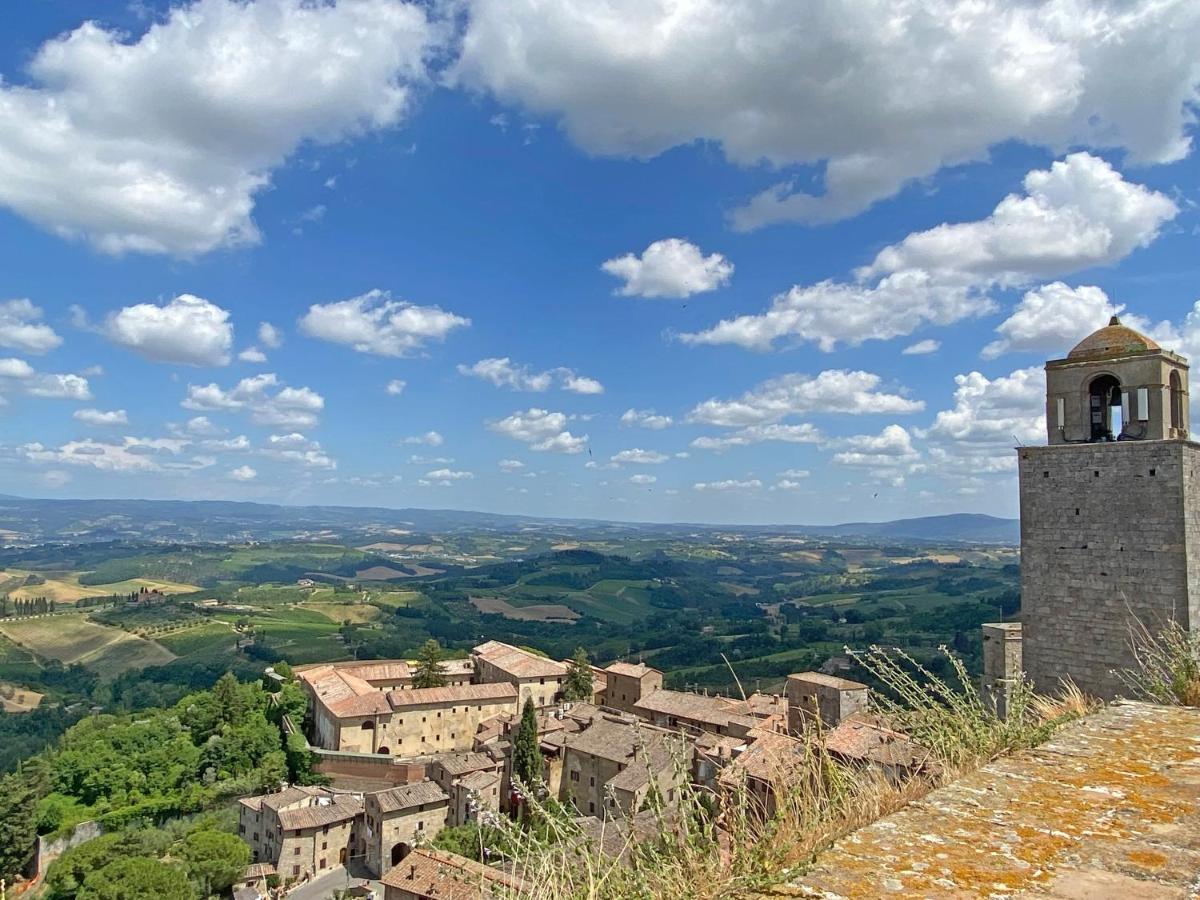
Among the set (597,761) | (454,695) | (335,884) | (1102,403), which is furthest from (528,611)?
(1102,403)

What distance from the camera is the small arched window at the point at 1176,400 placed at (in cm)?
1245

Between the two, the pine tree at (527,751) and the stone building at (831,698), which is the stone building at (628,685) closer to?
the pine tree at (527,751)

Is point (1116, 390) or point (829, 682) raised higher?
point (1116, 390)

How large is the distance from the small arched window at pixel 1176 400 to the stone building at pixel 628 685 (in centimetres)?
3689

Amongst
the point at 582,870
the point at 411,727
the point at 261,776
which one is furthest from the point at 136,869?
the point at 582,870

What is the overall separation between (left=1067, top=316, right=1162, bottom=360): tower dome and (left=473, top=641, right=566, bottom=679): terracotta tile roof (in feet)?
142

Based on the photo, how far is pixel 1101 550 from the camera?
11523mm

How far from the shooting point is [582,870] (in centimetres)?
368

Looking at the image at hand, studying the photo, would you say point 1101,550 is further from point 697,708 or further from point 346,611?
point 346,611

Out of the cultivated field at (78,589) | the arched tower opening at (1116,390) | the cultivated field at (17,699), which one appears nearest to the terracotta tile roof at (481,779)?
the arched tower opening at (1116,390)

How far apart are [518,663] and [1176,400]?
46.1 meters

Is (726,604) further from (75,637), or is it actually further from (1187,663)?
(1187,663)

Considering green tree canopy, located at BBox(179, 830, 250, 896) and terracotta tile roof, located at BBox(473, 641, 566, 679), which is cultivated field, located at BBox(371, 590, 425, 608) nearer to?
terracotta tile roof, located at BBox(473, 641, 566, 679)

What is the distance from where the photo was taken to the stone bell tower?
36.2 ft
